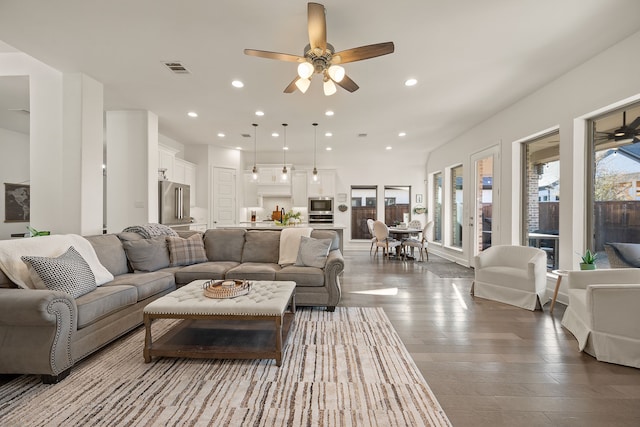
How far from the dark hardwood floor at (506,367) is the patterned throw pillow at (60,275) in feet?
8.83

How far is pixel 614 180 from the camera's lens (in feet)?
10.8

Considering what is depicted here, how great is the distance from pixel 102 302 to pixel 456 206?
7.19 m

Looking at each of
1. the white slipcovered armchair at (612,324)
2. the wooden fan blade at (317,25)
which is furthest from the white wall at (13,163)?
the white slipcovered armchair at (612,324)

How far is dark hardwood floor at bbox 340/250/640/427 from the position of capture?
5.63ft

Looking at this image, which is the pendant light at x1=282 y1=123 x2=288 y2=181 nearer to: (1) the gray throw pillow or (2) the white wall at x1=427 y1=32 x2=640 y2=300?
(1) the gray throw pillow

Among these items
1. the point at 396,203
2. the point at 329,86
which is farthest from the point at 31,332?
the point at 396,203

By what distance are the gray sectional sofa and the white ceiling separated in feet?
6.83

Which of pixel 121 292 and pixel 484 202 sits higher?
pixel 484 202

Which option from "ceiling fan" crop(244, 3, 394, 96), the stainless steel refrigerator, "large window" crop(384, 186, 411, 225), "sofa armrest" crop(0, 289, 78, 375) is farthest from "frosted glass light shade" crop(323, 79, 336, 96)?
"large window" crop(384, 186, 411, 225)

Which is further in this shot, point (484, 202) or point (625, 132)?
point (484, 202)

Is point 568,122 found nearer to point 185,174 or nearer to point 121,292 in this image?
point 121,292

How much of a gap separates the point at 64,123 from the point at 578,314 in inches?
243

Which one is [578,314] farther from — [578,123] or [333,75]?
[333,75]

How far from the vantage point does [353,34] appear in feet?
9.36
